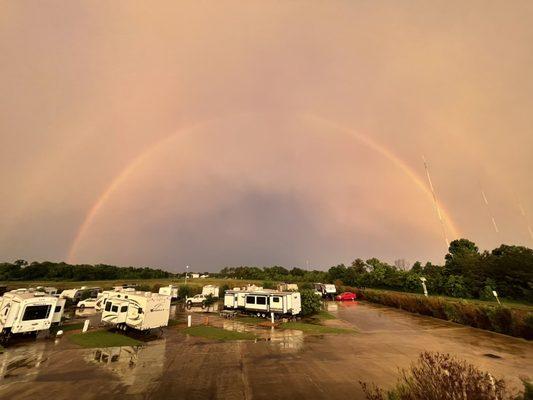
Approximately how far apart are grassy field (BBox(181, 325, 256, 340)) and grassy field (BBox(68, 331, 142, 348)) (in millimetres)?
5280

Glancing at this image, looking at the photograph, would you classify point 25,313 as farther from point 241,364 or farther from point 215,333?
point 241,364

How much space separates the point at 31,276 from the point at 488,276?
146343 millimetres

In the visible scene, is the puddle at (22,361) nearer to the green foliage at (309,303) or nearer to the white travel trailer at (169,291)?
the white travel trailer at (169,291)

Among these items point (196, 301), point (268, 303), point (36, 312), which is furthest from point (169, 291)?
point (36, 312)

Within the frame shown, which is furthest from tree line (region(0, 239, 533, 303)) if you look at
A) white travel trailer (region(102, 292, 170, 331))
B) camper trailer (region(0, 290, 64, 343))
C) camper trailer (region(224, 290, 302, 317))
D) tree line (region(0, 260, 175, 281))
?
camper trailer (region(0, 290, 64, 343))

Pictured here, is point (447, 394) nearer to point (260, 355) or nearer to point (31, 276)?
point (260, 355)

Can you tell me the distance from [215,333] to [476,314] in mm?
26656

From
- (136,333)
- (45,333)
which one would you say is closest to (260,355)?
(136,333)

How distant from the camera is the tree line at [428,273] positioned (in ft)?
149

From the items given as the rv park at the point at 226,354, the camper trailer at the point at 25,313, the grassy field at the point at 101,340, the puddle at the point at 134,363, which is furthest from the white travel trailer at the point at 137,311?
the camper trailer at the point at 25,313

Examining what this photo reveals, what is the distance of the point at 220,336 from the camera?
24188mm

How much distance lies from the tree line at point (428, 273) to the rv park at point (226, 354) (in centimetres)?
2311

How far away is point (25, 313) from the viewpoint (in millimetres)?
23203

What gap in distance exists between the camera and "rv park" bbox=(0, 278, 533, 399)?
1336 centimetres
